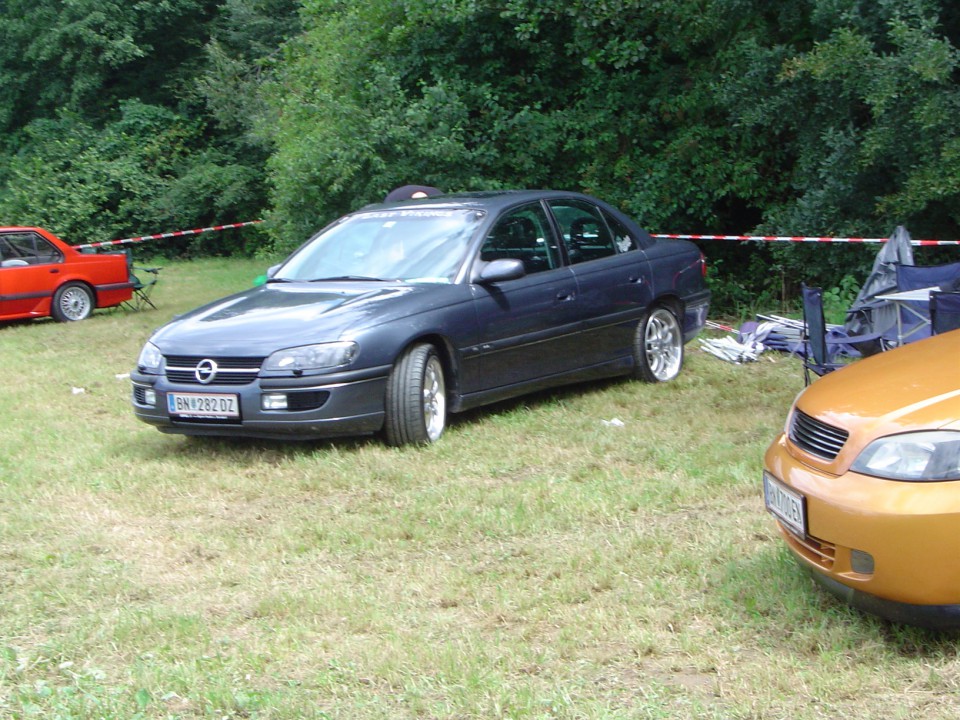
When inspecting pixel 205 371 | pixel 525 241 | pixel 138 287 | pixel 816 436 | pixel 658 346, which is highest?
pixel 525 241

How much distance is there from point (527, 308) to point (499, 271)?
18.3 inches

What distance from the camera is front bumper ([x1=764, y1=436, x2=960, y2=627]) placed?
367 cm

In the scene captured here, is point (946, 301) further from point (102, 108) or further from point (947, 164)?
point (102, 108)

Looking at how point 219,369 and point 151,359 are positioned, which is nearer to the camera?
point 219,369

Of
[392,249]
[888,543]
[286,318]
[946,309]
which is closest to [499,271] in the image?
[392,249]

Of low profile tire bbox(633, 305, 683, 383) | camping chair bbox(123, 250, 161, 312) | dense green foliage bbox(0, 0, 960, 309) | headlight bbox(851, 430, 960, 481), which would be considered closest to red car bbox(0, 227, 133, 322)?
camping chair bbox(123, 250, 161, 312)

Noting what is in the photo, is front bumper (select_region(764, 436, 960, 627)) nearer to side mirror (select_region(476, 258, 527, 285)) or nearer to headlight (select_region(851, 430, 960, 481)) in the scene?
headlight (select_region(851, 430, 960, 481))

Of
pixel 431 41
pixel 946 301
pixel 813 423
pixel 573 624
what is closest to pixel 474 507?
pixel 573 624

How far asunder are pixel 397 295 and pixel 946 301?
11.3 feet

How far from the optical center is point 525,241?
822 cm

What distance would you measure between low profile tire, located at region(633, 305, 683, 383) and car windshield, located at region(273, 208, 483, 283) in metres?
1.76

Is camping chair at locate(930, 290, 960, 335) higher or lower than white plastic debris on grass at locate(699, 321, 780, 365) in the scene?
higher

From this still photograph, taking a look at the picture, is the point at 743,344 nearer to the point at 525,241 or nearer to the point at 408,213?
the point at 525,241

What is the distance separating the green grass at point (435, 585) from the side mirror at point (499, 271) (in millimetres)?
957
